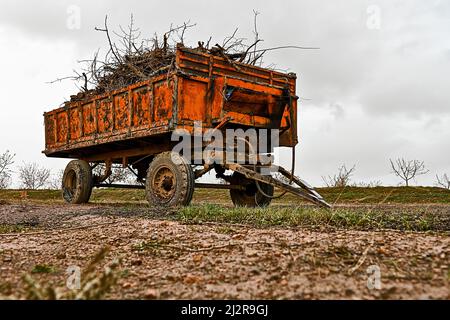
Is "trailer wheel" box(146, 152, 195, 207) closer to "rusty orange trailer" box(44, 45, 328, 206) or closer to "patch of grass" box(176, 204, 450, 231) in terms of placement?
"rusty orange trailer" box(44, 45, 328, 206)

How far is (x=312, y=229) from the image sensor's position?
4.25 m

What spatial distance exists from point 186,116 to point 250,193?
2.56 meters

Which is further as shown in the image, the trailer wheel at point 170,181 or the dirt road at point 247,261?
the trailer wheel at point 170,181

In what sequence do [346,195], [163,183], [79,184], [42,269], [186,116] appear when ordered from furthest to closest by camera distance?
[346,195], [79,184], [163,183], [186,116], [42,269]

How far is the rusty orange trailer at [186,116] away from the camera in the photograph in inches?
316

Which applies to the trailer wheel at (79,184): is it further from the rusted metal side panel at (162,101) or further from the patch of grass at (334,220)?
the patch of grass at (334,220)

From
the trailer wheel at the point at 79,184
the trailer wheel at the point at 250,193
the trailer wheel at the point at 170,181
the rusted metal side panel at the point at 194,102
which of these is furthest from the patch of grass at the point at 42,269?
the trailer wheel at the point at 79,184

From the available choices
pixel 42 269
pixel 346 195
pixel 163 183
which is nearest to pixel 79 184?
pixel 163 183

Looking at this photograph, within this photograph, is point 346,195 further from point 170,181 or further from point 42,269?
point 42,269

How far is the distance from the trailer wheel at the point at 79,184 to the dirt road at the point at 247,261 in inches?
267

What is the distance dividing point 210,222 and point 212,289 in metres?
2.72

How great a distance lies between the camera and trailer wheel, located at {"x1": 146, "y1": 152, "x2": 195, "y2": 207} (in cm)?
789

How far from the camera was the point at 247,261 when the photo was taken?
2.88 metres
